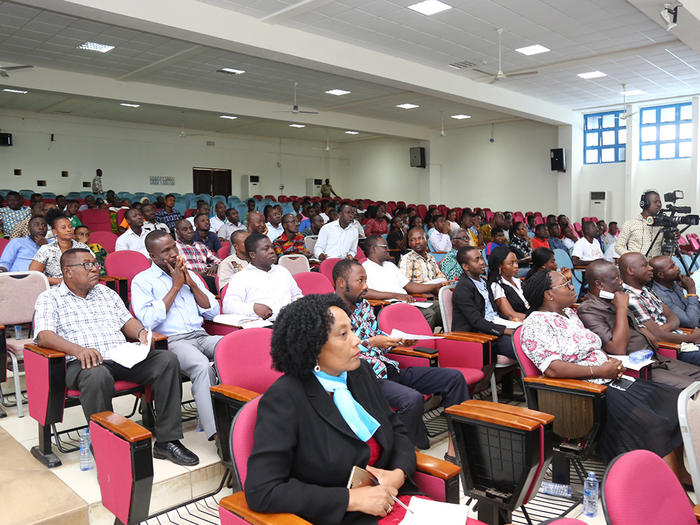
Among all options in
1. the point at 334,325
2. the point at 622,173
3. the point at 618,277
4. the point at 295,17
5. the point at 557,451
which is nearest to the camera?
the point at 334,325

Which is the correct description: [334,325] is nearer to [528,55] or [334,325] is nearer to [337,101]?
[528,55]

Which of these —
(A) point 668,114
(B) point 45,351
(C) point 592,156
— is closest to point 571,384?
(B) point 45,351

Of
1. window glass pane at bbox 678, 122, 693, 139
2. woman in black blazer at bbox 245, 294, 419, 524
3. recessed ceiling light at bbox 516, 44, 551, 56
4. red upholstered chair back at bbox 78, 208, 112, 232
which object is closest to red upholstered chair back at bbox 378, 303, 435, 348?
woman in black blazer at bbox 245, 294, 419, 524

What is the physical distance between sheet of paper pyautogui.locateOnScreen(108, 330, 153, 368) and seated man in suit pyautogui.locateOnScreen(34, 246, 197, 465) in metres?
0.07

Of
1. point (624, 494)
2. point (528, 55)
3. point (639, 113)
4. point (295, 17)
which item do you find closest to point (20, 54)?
point (295, 17)

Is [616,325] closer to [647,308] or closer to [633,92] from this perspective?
[647,308]

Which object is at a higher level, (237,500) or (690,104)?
(690,104)

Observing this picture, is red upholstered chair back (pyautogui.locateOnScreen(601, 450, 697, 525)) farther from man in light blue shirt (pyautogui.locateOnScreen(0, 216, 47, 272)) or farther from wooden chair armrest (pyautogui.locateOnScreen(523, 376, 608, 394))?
man in light blue shirt (pyautogui.locateOnScreen(0, 216, 47, 272))

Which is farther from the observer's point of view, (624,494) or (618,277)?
(618,277)

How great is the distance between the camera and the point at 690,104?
12789 millimetres

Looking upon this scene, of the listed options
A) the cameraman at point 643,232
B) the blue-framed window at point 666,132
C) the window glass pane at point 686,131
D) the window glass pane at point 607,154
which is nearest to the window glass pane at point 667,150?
the blue-framed window at point 666,132

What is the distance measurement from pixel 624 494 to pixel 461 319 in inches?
101

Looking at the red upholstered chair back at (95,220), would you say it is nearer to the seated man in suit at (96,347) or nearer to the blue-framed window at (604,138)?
the seated man in suit at (96,347)

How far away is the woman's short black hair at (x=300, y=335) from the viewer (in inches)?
66.0
